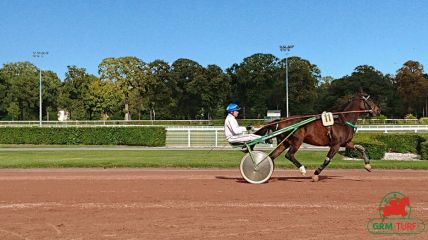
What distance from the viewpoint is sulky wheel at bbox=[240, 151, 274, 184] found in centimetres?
904

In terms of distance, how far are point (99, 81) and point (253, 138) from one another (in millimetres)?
72002

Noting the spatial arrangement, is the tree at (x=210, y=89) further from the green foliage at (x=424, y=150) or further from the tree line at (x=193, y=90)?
the green foliage at (x=424, y=150)

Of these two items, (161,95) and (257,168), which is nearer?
(257,168)

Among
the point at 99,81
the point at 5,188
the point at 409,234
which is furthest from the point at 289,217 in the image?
the point at 99,81

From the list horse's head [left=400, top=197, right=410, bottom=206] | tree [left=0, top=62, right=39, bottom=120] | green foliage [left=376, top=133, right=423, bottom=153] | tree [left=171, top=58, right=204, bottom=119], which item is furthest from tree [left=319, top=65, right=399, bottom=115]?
horse's head [left=400, top=197, right=410, bottom=206]

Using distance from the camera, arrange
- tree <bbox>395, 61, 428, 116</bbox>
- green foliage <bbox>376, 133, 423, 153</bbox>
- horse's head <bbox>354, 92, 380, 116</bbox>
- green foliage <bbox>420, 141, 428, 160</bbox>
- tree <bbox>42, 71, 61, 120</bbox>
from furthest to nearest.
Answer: tree <bbox>42, 71, 61, 120</bbox>, tree <bbox>395, 61, 428, 116</bbox>, green foliage <bbox>376, 133, 423, 153</bbox>, green foliage <bbox>420, 141, 428, 160</bbox>, horse's head <bbox>354, 92, 380, 116</bbox>

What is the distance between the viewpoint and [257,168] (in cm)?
911

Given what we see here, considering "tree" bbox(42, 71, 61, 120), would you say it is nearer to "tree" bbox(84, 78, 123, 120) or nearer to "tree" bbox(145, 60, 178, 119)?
"tree" bbox(84, 78, 123, 120)

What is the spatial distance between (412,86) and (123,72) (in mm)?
51007

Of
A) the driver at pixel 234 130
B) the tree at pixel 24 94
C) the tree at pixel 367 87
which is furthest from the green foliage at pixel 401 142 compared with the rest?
the tree at pixel 24 94

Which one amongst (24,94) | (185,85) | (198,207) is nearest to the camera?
(198,207)

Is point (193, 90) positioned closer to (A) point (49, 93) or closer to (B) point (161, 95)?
(B) point (161, 95)

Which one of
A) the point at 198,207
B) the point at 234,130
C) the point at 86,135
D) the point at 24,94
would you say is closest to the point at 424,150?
the point at 234,130

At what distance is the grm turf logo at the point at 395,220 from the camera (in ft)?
17.7
